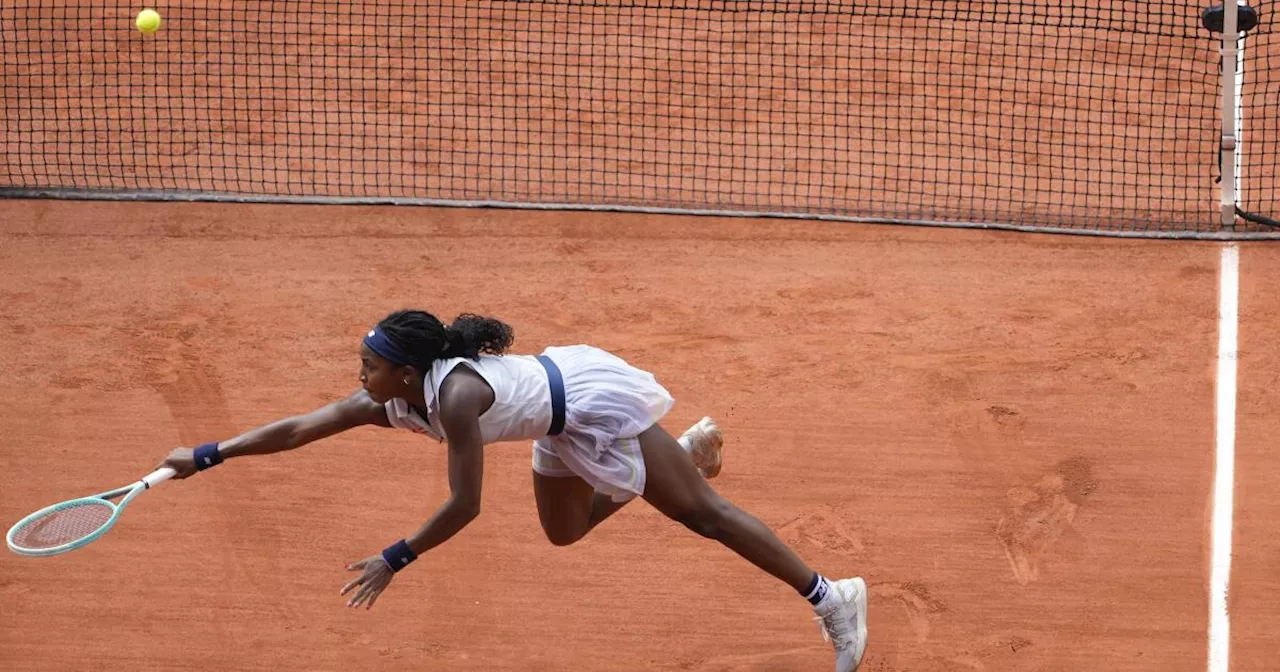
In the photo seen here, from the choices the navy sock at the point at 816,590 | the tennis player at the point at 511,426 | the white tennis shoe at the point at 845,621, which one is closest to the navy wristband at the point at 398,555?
the tennis player at the point at 511,426

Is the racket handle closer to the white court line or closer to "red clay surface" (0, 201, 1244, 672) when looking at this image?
"red clay surface" (0, 201, 1244, 672)

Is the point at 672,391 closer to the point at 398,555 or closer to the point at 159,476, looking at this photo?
the point at 398,555

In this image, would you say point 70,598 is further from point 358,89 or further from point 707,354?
point 358,89

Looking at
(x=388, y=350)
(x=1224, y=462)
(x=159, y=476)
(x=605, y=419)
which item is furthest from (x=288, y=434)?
(x=1224, y=462)

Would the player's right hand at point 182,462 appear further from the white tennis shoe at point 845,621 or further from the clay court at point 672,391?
the white tennis shoe at point 845,621

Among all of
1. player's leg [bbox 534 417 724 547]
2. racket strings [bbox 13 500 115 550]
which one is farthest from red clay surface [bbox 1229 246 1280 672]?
racket strings [bbox 13 500 115 550]

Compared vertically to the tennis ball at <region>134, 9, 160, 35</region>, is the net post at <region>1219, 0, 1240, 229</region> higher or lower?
lower

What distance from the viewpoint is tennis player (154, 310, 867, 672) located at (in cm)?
565

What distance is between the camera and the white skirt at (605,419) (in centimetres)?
590

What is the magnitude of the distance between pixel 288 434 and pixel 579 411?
1.17 metres

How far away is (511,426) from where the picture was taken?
581 centimetres

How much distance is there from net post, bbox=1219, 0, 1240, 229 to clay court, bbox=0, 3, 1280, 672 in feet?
1.23

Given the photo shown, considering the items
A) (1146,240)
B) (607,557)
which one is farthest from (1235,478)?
(607,557)

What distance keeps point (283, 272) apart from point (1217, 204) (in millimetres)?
6257
